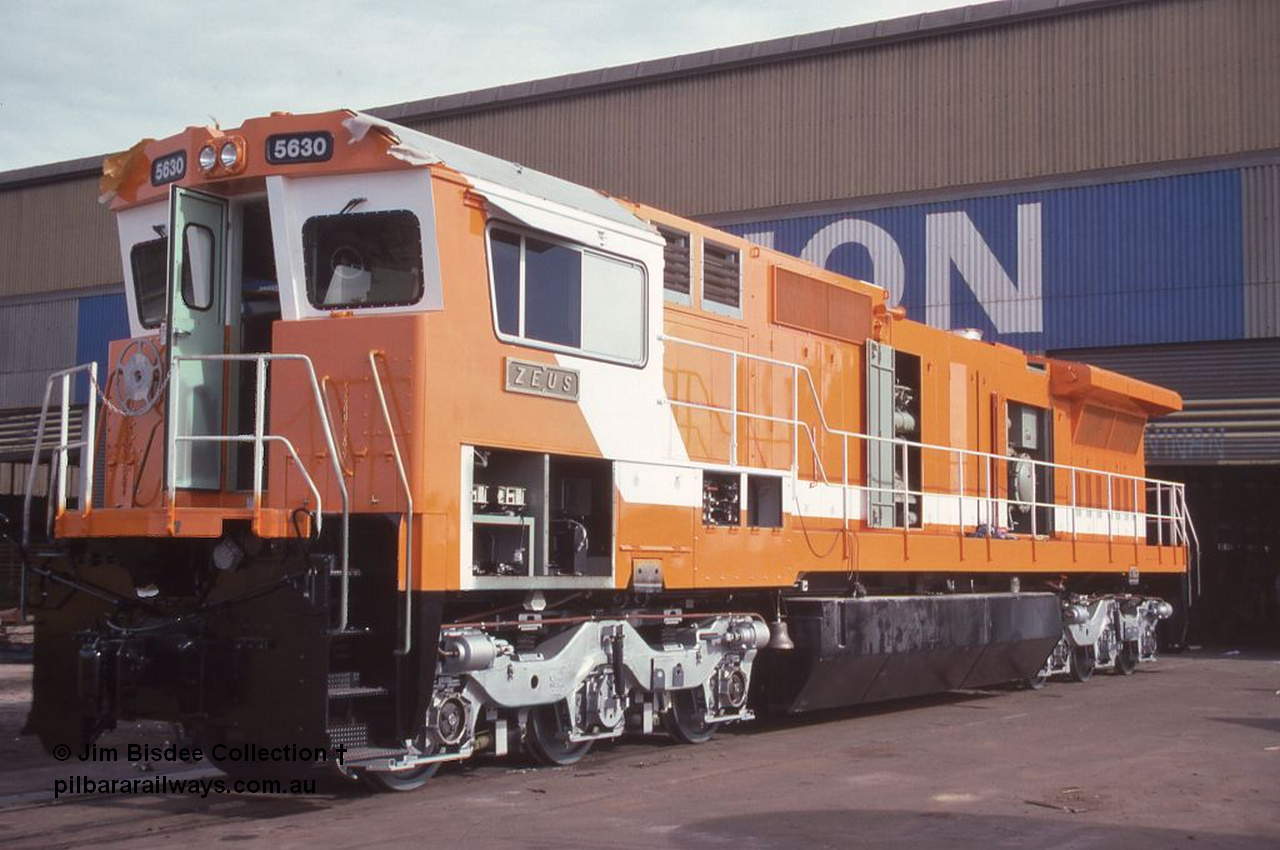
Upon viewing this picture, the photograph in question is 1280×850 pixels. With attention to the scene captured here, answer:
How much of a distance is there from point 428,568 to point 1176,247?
64.8 feet

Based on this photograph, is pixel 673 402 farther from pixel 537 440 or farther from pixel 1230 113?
pixel 1230 113

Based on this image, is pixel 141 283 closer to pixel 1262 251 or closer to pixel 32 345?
pixel 1262 251

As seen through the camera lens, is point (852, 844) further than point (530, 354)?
No

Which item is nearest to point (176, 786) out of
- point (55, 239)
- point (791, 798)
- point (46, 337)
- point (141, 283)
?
point (141, 283)

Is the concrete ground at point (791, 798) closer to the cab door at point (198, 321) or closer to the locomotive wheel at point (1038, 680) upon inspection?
the cab door at point (198, 321)

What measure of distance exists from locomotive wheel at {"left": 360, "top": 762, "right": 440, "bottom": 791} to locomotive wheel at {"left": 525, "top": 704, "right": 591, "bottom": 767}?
0.86 m

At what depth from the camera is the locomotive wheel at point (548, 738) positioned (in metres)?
10.5

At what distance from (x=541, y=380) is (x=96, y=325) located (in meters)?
27.4

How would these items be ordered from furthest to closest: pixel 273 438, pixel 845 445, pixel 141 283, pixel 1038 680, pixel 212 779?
pixel 1038 680
pixel 845 445
pixel 141 283
pixel 212 779
pixel 273 438

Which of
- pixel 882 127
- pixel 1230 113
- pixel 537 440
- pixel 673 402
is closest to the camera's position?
pixel 537 440

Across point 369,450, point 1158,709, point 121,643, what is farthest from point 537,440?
point 1158,709

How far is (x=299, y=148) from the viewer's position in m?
9.63

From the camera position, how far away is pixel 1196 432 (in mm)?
25188

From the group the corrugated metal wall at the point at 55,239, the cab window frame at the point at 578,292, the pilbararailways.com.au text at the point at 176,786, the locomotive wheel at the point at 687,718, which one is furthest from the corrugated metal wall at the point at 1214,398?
the corrugated metal wall at the point at 55,239
